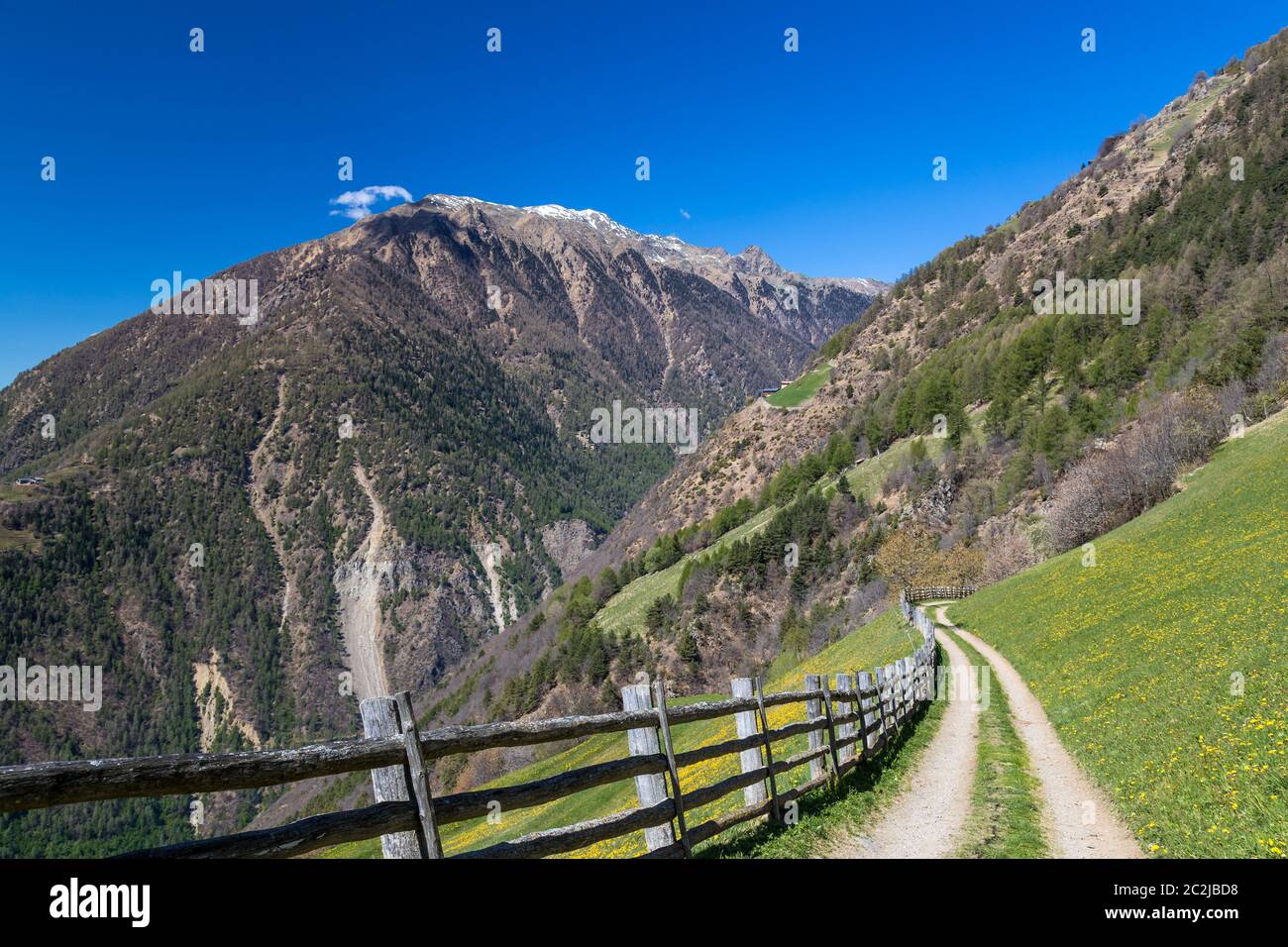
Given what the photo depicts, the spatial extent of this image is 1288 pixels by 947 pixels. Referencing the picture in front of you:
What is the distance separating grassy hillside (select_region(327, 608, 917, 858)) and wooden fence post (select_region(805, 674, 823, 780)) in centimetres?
116

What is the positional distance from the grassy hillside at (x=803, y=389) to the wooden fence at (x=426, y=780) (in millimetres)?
164808

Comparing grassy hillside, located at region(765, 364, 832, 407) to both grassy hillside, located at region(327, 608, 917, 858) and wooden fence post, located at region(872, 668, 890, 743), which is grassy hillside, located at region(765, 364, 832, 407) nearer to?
grassy hillside, located at region(327, 608, 917, 858)

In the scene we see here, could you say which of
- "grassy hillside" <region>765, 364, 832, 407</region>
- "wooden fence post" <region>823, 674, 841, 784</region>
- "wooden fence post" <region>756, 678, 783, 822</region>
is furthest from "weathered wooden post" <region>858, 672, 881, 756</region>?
"grassy hillside" <region>765, 364, 832, 407</region>

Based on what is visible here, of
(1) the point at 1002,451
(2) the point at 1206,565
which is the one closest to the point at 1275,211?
(1) the point at 1002,451

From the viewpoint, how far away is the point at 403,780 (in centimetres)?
532

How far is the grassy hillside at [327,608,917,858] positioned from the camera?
1608 cm

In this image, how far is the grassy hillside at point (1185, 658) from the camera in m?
8.89

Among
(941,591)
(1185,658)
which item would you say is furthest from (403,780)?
(941,591)

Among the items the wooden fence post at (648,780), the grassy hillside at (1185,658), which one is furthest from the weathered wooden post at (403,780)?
the grassy hillside at (1185,658)

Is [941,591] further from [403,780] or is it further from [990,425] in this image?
[403,780]
